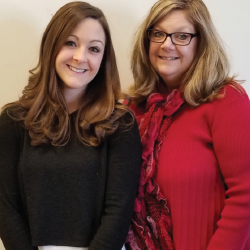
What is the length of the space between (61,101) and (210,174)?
606 millimetres

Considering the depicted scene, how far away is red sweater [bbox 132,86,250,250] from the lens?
1.11m

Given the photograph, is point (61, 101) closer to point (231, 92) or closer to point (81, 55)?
point (81, 55)

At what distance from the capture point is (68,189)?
1.12m

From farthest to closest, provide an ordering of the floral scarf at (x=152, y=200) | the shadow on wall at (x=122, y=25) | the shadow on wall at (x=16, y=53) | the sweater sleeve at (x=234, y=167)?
the shadow on wall at (x=122, y=25), the shadow on wall at (x=16, y=53), the floral scarf at (x=152, y=200), the sweater sleeve at (x=234, y=167)

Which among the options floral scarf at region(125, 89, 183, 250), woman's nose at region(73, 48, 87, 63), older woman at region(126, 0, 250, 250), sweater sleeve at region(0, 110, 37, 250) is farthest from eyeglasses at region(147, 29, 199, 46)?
sweater sleeve at region(0, 110, 37, 250)

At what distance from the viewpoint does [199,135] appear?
1.18 meters

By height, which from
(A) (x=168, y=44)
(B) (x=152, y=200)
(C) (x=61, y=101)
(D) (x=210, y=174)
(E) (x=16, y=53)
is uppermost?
(A) (x=168, y=44)

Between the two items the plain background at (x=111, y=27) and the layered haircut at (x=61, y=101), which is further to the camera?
the plain background at (x=111, y=27)

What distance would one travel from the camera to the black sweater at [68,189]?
Answer: 111 centimetres

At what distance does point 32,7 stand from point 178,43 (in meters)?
0.64

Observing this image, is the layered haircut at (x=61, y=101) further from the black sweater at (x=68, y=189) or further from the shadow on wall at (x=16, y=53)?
the shadow on wall at (x=16, y=53)

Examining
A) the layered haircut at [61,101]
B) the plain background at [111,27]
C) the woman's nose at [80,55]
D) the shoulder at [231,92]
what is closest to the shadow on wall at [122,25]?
the plain background at [111,27]

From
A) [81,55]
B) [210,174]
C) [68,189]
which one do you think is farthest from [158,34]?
[68,189]

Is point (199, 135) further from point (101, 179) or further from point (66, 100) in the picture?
point (66, 100)
